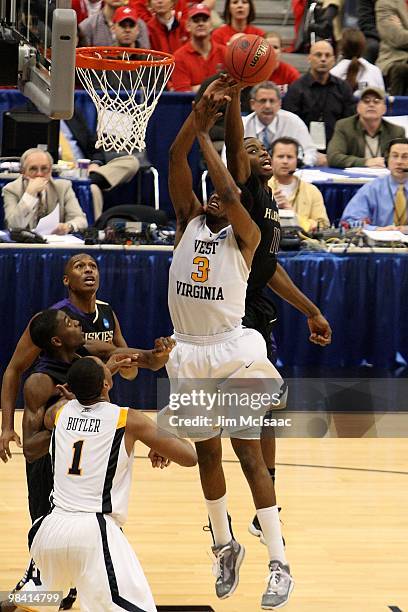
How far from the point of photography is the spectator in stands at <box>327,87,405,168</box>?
1157cm

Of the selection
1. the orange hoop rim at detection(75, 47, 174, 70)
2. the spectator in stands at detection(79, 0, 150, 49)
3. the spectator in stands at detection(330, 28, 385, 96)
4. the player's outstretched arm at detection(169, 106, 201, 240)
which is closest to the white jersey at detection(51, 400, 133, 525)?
the player's outstretched arm at detection(169, 106, 201, 240)

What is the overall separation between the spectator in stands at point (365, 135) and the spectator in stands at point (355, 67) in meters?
1.05

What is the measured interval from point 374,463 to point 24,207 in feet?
11.2

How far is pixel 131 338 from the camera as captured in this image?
9.70 metres

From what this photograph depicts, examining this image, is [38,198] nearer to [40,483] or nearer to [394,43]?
[40,483]

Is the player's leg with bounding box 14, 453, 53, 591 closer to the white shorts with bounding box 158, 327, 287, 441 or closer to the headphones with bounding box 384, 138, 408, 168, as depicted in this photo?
the white shorts with bounding box 158, 327, 287, 441

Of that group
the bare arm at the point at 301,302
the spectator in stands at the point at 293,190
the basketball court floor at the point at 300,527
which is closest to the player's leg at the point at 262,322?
the bare arm at the point at 301,302

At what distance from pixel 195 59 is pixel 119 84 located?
4.60 m

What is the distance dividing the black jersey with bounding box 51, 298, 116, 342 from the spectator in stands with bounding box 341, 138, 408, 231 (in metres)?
4.51

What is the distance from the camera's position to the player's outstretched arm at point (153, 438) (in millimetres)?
5105

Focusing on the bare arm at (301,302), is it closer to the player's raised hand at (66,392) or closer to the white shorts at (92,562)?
the player's raised hand at (66,392)

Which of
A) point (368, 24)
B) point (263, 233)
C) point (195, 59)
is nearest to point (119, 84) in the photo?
point (263, 233)

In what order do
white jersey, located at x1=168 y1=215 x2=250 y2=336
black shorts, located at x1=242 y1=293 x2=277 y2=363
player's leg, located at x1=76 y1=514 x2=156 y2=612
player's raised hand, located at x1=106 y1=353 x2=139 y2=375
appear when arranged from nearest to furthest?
player's leg, located at x1=76 y1=514 x2=156 y2=612 < player's raised hand, located at x1=106 y1=353 x2=139 y2=375 < white jersey, located at x1=168 y1=215 x2=250 y2=336 < black shorts, located at x1=242 y1=293 x2=277 y2=363

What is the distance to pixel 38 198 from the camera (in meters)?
10.2
